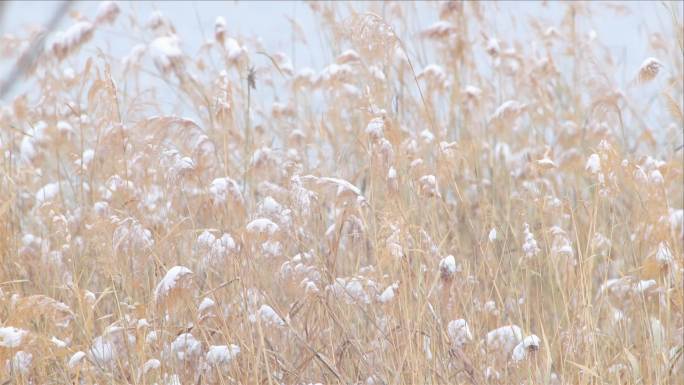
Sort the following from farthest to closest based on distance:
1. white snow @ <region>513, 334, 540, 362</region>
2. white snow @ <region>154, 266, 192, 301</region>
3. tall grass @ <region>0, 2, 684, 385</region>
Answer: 1. tall grass @ <region>0, 2, 684, 385</region>
2. white snow @ <region>513, 334, 540, 362</region>
3. white snow @ <region>154, 266, 192, 301</region>

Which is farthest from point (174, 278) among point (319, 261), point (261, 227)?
point (319, 261)

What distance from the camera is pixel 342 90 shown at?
4.52 metres

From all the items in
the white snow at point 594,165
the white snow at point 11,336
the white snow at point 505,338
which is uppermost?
the white snow at point 594,165

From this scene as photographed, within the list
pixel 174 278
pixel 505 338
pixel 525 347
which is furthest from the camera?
pixel 505 338

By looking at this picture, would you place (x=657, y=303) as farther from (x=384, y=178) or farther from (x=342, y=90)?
(x=342, y=90)

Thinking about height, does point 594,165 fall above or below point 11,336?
above

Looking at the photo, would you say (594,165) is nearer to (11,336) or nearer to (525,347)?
(525,347)

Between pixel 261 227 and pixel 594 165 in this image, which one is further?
pixel 594 165

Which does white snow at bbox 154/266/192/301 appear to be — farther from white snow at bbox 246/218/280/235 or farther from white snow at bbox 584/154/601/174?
white snow at bbox 584/154/601/174

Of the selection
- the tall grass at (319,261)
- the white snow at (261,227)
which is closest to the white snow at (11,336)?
the tall grass at (319,261)

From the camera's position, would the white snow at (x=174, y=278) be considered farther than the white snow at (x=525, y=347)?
No

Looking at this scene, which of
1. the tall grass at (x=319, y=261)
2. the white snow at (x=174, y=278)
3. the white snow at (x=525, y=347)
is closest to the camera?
the white snow at (x=174, y=278)

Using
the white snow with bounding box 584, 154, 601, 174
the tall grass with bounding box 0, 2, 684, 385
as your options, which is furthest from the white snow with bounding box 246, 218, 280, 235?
the white snow with bounding box 584, 154, 601, 174

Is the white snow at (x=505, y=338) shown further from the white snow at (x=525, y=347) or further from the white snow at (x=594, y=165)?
the white snow at (x=594, y=165)
